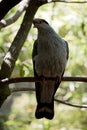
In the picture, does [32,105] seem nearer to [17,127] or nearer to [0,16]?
[17,127]

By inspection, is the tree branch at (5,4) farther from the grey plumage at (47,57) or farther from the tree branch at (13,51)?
the grey plumage at (47,57)

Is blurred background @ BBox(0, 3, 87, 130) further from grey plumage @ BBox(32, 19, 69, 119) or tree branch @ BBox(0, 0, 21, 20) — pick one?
tree branch @ BBox(0, 0, 21, 20)

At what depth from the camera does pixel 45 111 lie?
311 cm

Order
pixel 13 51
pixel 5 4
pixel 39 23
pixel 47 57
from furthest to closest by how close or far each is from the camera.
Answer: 1. pixel 39 23
2. pixel 47 57
3. pixel 13 51
4. pixel 5 4

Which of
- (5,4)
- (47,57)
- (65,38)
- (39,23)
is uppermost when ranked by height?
(5,4)

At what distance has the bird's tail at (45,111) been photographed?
3045 millimetres

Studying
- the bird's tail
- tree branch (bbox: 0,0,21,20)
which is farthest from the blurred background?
tree branch (bbox: 0,0,21,20)

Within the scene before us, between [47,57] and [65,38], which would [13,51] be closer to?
[47,57]

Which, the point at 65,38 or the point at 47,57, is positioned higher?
the point at 47,57

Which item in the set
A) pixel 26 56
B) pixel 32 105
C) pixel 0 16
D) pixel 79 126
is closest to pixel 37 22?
pixel 0 16

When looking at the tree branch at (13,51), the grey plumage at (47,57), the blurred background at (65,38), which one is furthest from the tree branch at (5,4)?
the blurred background at (65,38)

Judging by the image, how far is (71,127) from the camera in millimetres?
4953

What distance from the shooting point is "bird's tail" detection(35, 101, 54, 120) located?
9.99 feet

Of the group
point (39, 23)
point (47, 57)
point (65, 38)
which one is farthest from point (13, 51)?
point (65, 38)
